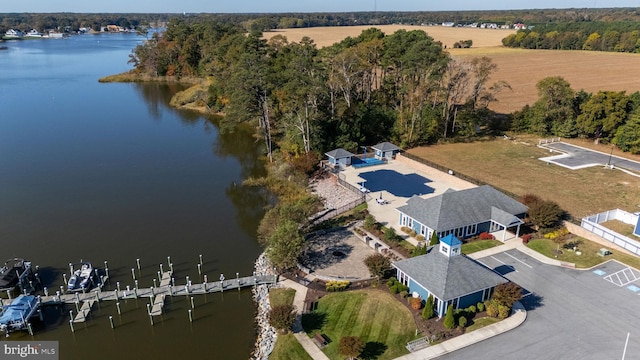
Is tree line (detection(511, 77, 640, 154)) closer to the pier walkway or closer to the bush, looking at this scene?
the bush

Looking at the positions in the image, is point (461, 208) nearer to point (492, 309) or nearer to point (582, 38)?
point (492, 309)

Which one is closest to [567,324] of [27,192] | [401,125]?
[401,125]

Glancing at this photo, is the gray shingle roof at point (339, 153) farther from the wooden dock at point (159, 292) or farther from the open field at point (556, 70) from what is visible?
the open field at point (556, 70)

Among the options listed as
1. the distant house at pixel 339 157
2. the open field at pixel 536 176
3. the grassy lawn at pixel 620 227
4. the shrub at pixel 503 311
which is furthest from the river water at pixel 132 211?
the grassy lawn at pixel 620 227

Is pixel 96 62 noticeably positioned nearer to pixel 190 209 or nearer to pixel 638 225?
pixel 190 209

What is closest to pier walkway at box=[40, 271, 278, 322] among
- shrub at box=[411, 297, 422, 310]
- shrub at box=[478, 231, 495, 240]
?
shrub at box=[411, 297, 422, 310]

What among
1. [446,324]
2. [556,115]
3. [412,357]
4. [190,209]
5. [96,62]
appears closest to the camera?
[412,357]

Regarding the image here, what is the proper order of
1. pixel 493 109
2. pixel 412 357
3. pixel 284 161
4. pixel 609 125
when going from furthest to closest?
pixel 493 109 < pixel 609 125 < pixel 284 161 < pixel 412 357
